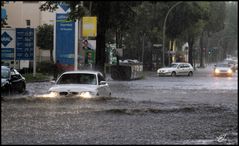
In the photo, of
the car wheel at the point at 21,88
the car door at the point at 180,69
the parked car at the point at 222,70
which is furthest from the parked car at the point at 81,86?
the parked car at the point at 222,70

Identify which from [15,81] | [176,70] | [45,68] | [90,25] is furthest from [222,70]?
[15,81]

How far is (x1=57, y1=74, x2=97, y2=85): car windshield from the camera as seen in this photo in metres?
16.6

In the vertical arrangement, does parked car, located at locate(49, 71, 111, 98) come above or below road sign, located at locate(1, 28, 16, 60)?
below

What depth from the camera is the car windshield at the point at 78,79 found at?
54.4ft

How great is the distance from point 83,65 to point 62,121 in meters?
28.7

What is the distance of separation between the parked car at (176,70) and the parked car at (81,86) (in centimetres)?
3564

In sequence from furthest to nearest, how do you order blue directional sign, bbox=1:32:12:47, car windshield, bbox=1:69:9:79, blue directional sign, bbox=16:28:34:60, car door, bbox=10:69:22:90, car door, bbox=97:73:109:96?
blue directional sign, bbox=16:28:34:60 → blue directional sign, bbox=1:32:12:47 → car door, bbox=10:69:22:90 → car windshield, bbox=1:69:9:79 → car door, bbox=97:73:109:96

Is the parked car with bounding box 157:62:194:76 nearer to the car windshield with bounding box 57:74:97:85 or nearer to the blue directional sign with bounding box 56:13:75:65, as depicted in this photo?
the blue directional sign with bounding box 56:13:75:65

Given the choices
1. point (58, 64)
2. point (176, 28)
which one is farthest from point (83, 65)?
point (176, 28)

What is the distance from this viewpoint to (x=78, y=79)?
653 inches

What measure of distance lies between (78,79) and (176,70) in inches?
1528

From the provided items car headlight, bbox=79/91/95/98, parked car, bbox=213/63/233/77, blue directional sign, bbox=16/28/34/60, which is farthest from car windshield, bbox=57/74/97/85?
parked car, bbox=213/63/233/77

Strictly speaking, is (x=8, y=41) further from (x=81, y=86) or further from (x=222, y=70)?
(x=222, y=70)

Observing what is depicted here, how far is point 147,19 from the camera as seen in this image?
6256cm
